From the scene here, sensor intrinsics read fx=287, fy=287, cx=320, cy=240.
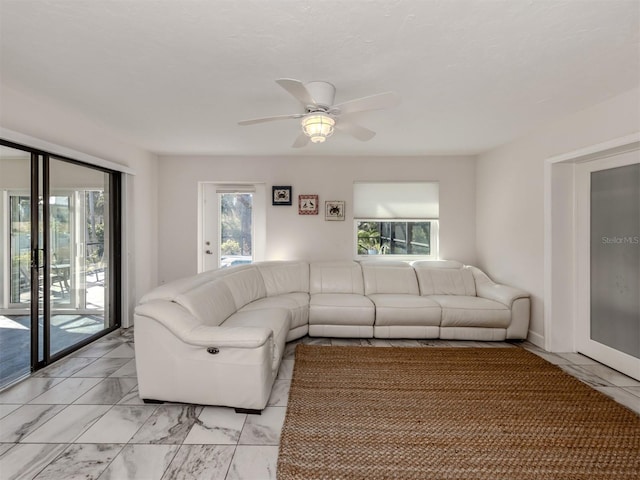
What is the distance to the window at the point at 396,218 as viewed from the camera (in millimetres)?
4637

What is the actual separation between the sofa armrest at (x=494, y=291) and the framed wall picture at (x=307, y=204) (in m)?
2.53

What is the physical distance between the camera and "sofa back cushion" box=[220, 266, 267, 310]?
3.29 m

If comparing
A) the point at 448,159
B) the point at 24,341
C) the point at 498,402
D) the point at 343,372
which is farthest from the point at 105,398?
the point at 448,159

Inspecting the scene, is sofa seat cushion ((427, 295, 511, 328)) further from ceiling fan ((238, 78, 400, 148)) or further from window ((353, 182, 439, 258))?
ceiling fan ((238, 78, 400, 148))

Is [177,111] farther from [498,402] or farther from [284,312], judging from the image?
[498,402]

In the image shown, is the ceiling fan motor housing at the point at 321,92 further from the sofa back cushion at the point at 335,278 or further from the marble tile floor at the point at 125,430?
the sofa back cushion at the point at 335,278

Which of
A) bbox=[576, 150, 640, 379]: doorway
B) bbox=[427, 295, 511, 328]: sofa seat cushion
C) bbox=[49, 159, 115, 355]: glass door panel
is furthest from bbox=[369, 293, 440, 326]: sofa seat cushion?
bbox=[49, 159, 115, 355]: glass door panel

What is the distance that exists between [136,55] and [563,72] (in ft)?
9.89

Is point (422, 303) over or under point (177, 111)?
under

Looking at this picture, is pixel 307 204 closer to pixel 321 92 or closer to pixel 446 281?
pixel 446 281

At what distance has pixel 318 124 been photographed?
2043 mm

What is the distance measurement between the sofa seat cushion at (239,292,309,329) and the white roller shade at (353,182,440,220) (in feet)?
5.84

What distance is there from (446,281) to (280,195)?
278 centimetres

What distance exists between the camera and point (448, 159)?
4.55 metres
